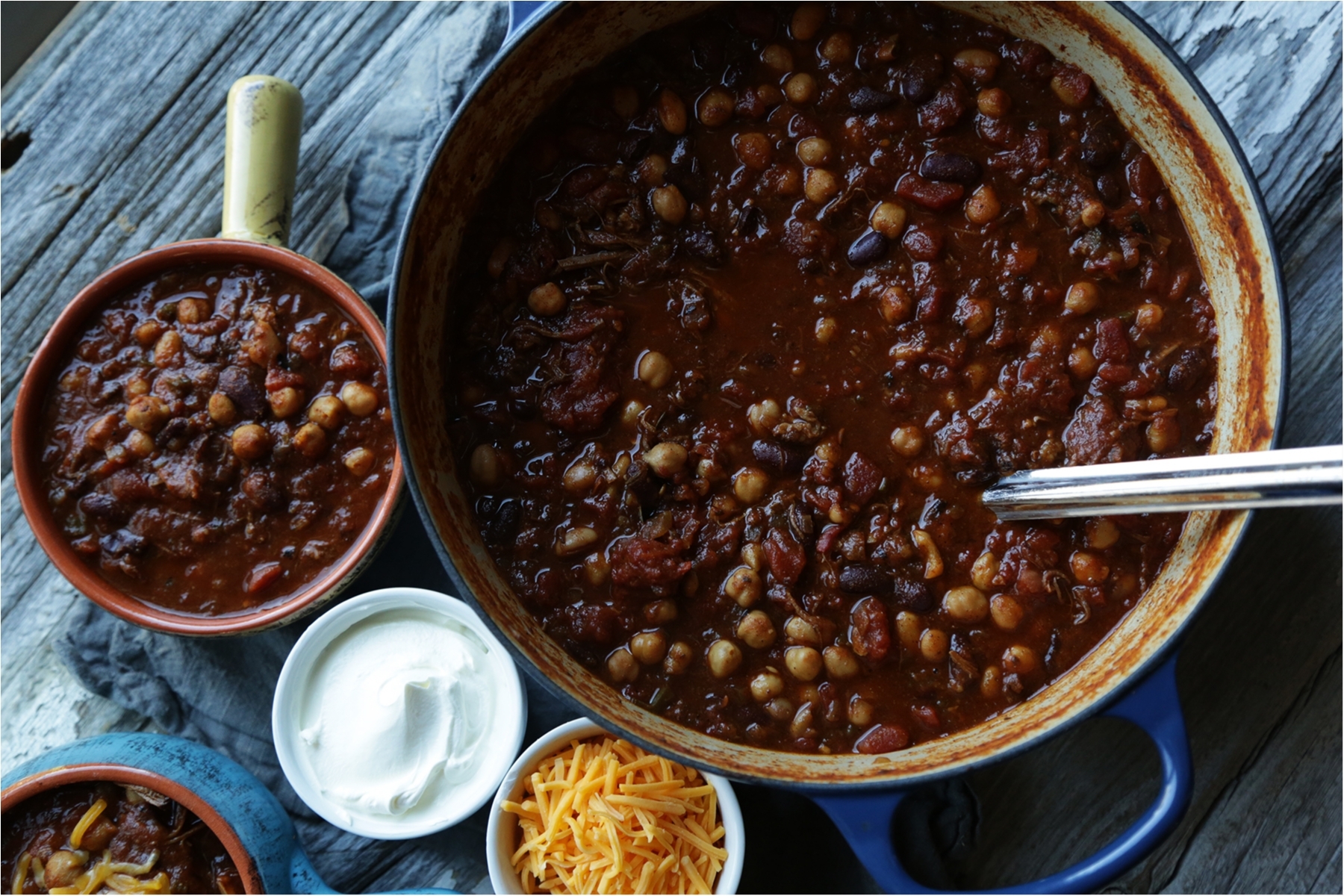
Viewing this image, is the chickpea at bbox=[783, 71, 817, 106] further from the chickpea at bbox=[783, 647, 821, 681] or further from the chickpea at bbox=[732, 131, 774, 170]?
the chickpea at bbox=[783, 647, 821, 681]

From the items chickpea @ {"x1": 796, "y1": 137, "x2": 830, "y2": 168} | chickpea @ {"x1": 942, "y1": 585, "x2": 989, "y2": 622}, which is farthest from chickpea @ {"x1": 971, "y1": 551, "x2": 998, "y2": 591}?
chickpea @ {"x1": 796, "y1": 137, "x2": 830, "y2": 168}

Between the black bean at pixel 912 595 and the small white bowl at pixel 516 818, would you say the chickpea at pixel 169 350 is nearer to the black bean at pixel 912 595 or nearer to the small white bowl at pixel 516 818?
the small white bowl at pixel 516 818

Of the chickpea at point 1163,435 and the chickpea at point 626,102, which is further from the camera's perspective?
the chickpea at point 626,102

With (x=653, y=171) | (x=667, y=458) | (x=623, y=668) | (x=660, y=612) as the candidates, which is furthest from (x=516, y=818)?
(x=653, y=171)

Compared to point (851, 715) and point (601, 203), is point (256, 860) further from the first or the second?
point (601, 203)

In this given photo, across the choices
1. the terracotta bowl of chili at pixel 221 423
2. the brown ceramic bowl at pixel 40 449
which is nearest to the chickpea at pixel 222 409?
the terracotta bowl of chili at pixel 221 423

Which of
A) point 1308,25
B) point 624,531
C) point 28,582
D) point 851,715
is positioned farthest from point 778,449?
point 28,582

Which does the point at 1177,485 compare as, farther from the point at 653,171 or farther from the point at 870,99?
the point at 653,171
